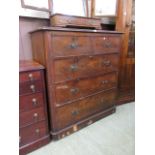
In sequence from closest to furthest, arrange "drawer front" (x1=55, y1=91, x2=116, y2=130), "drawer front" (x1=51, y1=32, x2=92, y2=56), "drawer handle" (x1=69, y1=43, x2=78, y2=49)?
"drawer front" (x1=51, y1=32, x2=92, y2=56), "drawer handle" (x1=69, y1=43, x2=78, y2=49), "drawer front" (x1=55, y1=91, x2=116, y2=130)

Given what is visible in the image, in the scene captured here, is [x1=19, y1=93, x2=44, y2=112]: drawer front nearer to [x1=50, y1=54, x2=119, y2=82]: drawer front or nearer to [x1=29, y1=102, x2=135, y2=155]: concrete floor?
[x1=50, y1=54, x2=119, y2=82]: drawer front

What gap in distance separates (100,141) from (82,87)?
25.3 inches

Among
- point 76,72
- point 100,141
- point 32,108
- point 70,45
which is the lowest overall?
point 100,141

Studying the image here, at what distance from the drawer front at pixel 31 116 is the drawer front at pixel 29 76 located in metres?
0.32

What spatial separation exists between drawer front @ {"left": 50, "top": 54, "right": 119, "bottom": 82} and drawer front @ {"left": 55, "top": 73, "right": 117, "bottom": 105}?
0.07 meters

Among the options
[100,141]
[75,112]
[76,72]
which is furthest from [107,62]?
[100,141]

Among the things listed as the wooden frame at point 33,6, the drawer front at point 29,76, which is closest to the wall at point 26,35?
the wooden frame at point 33,6

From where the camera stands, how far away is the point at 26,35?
1.73 metres

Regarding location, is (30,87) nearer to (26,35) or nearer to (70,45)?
(70,45)

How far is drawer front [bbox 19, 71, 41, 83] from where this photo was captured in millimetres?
1322

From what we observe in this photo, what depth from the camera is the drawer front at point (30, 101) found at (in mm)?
1377

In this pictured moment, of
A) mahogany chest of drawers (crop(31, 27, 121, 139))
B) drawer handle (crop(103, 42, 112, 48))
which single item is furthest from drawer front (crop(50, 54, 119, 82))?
drawer handle (crop(103, 42, 112, 48))
